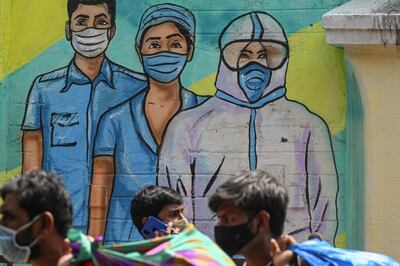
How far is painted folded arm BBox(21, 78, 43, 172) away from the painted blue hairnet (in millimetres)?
977

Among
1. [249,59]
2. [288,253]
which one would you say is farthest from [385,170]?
[288,253]

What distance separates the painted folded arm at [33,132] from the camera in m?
9.70

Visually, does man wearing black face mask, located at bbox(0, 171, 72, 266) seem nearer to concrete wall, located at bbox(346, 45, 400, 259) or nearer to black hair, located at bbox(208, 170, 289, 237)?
black hair, located at bbox(208, 170, 289, 237)

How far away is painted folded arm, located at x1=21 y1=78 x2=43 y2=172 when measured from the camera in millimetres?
9695

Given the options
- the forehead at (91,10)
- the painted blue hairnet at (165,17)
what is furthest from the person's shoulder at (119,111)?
the forehead at (91,10)

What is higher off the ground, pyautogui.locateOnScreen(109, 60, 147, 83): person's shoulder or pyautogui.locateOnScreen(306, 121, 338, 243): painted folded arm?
pyautogui.locateOnScreen(109, 60, 147, 83): person's shoulder

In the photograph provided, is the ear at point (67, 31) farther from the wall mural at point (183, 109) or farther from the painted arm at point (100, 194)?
the painted arm at point (100, 194)

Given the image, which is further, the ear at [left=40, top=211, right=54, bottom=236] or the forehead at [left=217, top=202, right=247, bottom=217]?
the forehead at [left=217, top=202, right=247, bottom=217]

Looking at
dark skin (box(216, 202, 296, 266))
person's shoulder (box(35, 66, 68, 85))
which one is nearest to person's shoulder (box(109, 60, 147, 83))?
person's shoulder (box(35, 66, 68, 85))

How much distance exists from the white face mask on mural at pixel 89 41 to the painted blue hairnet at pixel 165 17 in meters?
0.33

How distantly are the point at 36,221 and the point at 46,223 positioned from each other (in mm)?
41

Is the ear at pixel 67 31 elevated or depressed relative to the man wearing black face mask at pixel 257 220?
elevated

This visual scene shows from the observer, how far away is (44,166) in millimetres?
9703

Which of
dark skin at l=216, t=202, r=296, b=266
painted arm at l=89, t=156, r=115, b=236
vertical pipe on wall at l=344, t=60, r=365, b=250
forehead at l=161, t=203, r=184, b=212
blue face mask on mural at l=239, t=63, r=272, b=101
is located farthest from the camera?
painted arm at l=89, t=156, r=115, b=236
